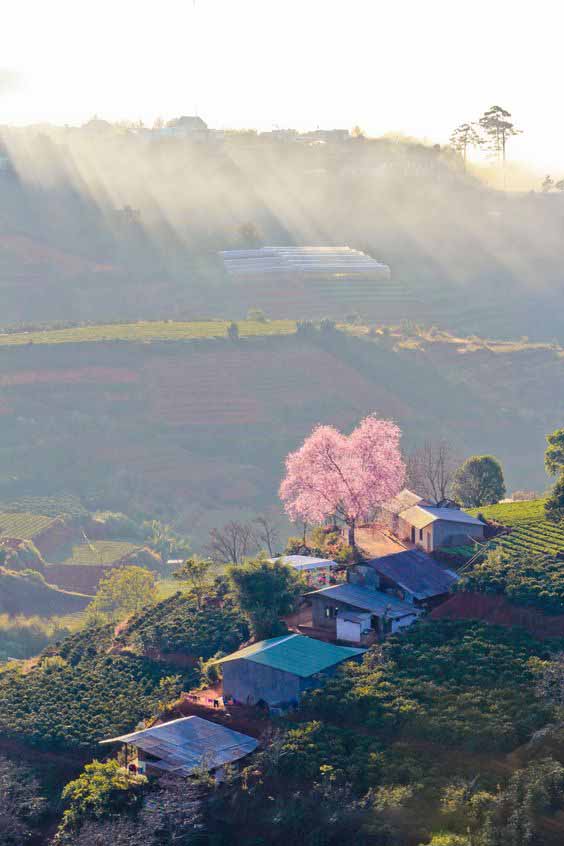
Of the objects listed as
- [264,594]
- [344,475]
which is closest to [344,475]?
[344,475]

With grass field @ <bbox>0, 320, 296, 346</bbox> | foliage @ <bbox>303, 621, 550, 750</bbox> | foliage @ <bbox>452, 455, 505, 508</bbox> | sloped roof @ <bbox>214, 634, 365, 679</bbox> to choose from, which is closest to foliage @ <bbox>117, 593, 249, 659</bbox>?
sloped roof @ <bbox>214, 634, 365, 679</bbox>

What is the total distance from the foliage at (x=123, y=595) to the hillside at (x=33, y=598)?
5.87 metres

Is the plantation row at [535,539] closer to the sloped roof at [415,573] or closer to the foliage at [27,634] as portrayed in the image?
the sloped roof at [415,573]

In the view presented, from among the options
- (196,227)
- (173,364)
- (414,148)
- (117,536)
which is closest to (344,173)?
(414,148)

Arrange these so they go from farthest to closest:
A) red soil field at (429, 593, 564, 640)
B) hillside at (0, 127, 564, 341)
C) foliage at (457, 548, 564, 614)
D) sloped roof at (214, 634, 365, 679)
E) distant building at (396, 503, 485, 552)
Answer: hillside at (0, 127, 564, 341) < distant building at (396, 503, 485, 552) < foliage at (457, 548, 564, 614) < red soil field at (429, 593, 564, 640) < sloped roof at (214, 634, 365, 679)

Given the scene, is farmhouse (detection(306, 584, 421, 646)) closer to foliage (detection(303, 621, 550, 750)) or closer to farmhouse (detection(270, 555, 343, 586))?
foliage (detection(303, 621, 550, 750))

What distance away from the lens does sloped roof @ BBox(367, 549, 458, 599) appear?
4375 cm

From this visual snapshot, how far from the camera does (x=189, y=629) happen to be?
45781mm

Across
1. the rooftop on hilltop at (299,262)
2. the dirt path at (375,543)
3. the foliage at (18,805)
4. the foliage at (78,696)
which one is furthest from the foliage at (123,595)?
the rooftop on hilltop at (299,262)

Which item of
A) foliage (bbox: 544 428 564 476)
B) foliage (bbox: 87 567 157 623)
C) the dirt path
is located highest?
foliage (bbox: 544 428 564 476)

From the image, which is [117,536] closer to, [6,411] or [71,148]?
[6,411]

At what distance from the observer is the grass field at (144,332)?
354ft

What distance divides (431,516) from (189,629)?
9.64m

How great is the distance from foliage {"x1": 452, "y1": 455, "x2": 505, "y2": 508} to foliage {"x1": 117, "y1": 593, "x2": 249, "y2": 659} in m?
15.3
